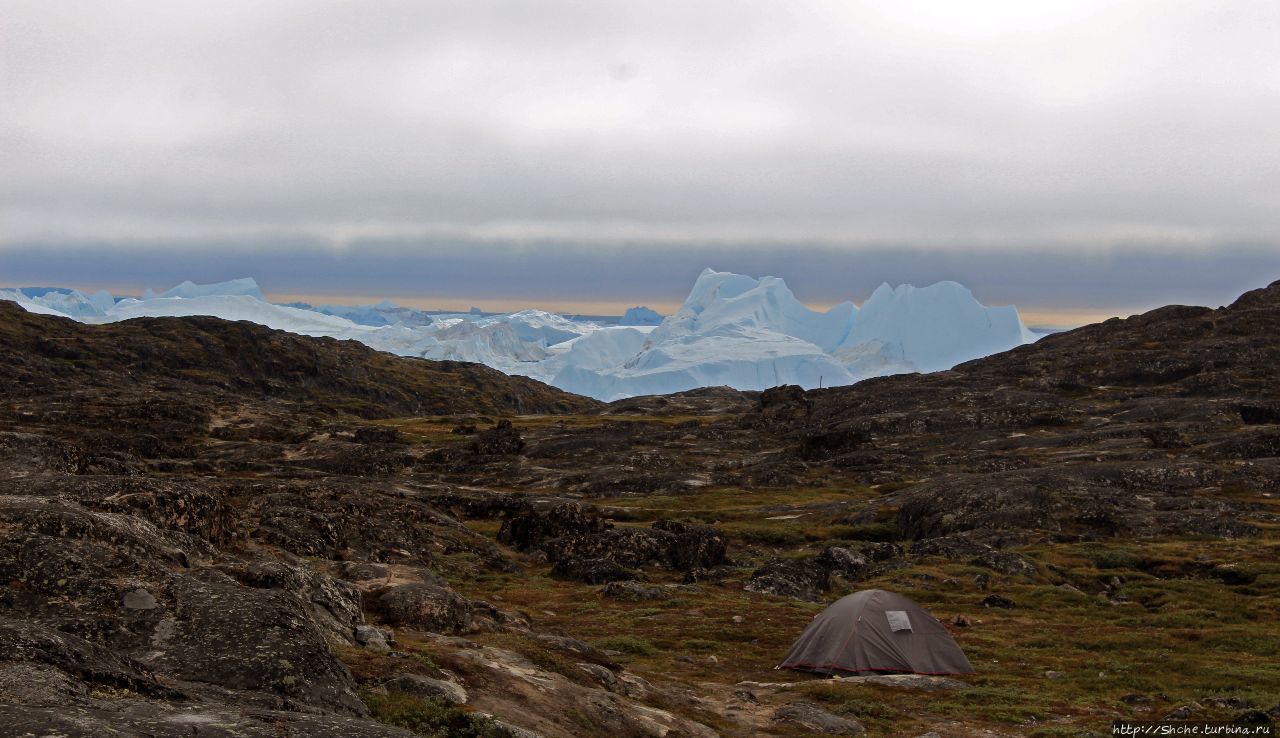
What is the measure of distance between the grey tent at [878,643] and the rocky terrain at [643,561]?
1.32 m

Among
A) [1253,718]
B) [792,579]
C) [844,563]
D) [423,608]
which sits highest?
[423,608]

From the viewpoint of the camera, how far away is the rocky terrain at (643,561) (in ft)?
50.6

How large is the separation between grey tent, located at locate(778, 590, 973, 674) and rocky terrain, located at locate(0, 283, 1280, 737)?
4.32ft

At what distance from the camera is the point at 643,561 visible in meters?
56.5

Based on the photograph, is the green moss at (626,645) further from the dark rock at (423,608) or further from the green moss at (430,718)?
the green moss at (430,718)

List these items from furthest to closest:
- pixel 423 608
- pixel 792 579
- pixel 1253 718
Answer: pixel 792 579, pixel 423 608, pixel 1253 718

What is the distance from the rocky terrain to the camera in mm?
15422

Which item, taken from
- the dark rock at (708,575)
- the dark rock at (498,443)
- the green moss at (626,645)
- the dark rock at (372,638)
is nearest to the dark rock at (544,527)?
the dark rock at (708,575)

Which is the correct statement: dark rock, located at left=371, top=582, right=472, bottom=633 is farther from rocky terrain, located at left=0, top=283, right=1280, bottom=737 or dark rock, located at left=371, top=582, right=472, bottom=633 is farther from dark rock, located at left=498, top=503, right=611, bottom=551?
dark rock, located at left=498, top=503, right=611, bottom=551

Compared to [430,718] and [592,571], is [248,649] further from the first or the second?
[592,571]

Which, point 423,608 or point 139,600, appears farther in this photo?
point 423,608

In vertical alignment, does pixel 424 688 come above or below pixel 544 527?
above

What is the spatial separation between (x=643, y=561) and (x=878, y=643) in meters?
26.2

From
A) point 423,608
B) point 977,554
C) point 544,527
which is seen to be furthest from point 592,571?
point 977,554
